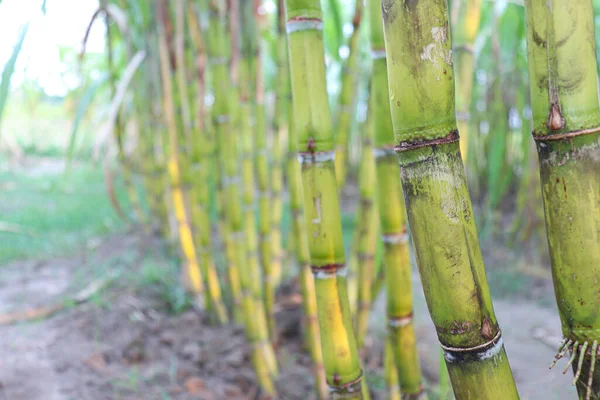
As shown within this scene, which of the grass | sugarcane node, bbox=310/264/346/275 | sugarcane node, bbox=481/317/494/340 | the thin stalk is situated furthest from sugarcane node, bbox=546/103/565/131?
the grass

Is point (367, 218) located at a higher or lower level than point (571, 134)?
lower

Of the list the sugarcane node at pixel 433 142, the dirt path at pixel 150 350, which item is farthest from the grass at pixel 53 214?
the sugarcane node at pixel 433 142

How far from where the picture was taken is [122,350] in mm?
1171

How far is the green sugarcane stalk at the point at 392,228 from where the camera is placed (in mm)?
609

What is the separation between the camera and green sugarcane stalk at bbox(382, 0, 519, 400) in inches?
15.7

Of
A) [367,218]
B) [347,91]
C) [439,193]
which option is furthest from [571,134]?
[347,91]

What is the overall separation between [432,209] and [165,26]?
93 cm

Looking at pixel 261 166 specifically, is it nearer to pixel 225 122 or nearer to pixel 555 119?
pixel 225 122

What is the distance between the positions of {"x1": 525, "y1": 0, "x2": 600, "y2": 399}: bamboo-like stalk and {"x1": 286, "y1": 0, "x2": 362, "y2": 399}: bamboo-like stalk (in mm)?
227

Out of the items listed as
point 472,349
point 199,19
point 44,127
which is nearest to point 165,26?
point 199,19

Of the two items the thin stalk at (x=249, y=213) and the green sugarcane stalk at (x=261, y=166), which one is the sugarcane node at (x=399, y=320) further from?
the green sugarcane stalk at (x=261, y=166)

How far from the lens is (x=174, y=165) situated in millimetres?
1245

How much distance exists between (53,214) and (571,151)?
8.20 feet

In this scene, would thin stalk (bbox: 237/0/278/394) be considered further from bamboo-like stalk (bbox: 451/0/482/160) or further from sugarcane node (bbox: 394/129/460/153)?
sugarcane node (bbox: 394/129/460/153)
